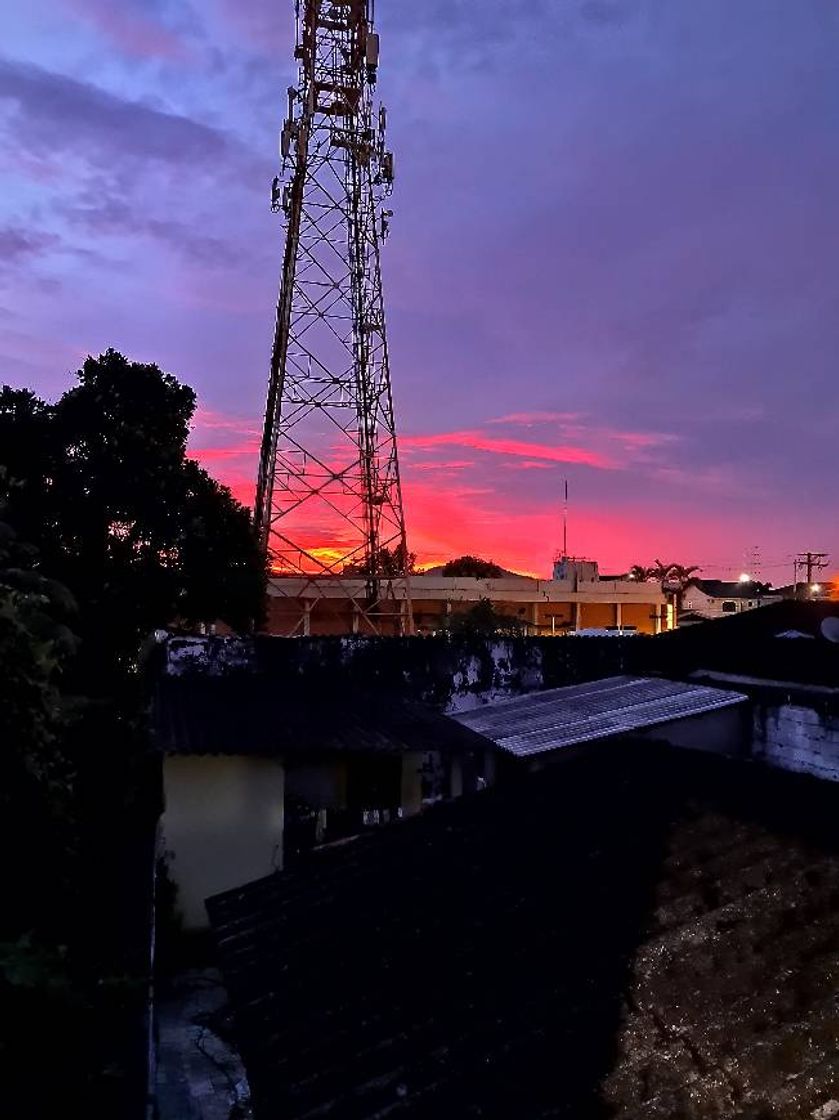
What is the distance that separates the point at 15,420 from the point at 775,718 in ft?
44.9

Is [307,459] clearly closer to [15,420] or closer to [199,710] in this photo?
[15,420]

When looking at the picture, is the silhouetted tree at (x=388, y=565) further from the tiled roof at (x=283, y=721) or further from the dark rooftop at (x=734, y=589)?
the dark rooftop at (x=734, y=589)

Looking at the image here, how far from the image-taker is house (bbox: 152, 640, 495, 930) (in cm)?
1052

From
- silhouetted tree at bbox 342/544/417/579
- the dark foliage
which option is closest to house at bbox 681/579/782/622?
silhouetted tree at bbox 342/544/417/579

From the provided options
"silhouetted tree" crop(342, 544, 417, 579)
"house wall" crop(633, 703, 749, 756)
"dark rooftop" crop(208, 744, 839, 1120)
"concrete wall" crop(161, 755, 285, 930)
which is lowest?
"concrete wall" crop(161, 755, 285, 930)

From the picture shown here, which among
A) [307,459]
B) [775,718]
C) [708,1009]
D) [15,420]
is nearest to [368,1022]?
[708,1009]

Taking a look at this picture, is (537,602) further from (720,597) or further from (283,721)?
(283,721)

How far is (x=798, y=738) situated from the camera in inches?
336

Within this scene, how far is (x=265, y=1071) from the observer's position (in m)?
3.91

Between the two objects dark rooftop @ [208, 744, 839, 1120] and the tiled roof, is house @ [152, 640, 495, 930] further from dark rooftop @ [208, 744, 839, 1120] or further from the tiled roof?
dark rooftop @ [208, 744, 839, 1120]

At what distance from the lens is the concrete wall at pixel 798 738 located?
8.19 meters

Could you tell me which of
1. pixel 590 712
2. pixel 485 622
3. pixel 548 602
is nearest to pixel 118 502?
pixel 590 712

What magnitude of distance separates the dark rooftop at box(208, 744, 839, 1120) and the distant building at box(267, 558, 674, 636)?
2942cm

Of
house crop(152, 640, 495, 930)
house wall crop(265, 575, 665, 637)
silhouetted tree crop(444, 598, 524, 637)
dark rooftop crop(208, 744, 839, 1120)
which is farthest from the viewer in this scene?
house wall crop(265, 575, 665, 637)
